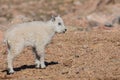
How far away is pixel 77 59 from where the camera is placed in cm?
1805

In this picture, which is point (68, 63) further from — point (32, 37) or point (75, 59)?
point (32, 37)

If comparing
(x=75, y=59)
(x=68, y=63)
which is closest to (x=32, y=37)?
(x=68, y=63)

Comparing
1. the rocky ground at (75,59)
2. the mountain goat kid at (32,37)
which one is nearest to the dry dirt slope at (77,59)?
the rocky ground at (75,59)

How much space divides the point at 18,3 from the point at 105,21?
3096 cm

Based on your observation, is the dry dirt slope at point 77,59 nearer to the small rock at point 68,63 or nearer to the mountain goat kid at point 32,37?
the small rock at point 68,63

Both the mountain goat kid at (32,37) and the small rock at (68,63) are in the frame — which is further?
the small rock at (68,63)

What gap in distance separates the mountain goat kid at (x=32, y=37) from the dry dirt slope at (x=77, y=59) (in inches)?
21.4

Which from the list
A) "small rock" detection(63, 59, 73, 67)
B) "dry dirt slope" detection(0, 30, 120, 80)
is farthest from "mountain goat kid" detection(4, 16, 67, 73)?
"small rock" detection(63, 59, 73, 67)

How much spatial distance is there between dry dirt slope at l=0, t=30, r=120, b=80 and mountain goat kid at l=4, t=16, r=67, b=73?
0.54 metres

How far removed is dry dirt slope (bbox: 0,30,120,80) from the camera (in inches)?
620

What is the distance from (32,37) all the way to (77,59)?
241 centimetres

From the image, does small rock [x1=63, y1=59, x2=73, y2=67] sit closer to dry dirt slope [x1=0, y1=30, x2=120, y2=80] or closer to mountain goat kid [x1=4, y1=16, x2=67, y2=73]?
dry dirt slope [x1=0, y1=30, x2=120, y2=80]

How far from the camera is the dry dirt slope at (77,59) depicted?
51.7 ft

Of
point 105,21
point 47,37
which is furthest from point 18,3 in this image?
point 47,37
